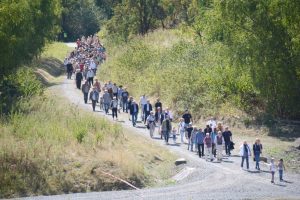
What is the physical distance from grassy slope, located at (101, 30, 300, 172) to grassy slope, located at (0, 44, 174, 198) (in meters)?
6.54

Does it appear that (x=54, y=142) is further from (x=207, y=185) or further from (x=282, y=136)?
(x=282, y=136)

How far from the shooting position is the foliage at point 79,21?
95900 millimetres

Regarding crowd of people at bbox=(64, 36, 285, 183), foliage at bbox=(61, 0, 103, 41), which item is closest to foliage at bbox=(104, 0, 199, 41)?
crowd of people at bbox=(64, 36, 285, 183)

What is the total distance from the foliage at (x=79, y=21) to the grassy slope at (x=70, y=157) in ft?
212

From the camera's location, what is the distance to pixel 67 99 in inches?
1695

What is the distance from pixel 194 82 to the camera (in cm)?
4209

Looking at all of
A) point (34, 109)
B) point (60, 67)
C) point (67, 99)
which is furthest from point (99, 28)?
point (34, 109)

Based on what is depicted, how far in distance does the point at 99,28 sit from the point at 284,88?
225 feet

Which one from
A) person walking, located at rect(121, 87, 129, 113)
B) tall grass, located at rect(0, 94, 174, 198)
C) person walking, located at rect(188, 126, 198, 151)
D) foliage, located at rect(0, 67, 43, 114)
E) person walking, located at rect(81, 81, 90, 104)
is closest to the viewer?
tall grass, located at rect(0, 94, 174, 198)

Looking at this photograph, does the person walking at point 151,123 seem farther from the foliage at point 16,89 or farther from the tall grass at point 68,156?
the foliage at point 16,89

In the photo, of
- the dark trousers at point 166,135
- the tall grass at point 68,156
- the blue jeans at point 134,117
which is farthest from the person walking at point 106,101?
the dark trousers at point 166,135

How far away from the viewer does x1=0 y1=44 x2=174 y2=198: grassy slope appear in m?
25.9

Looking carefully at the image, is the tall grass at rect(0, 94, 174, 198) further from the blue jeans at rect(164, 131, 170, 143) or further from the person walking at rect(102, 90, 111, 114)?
the person walking at rect(102, 90, 111, 114)

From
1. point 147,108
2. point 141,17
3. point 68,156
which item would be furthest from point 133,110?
point 141,17
